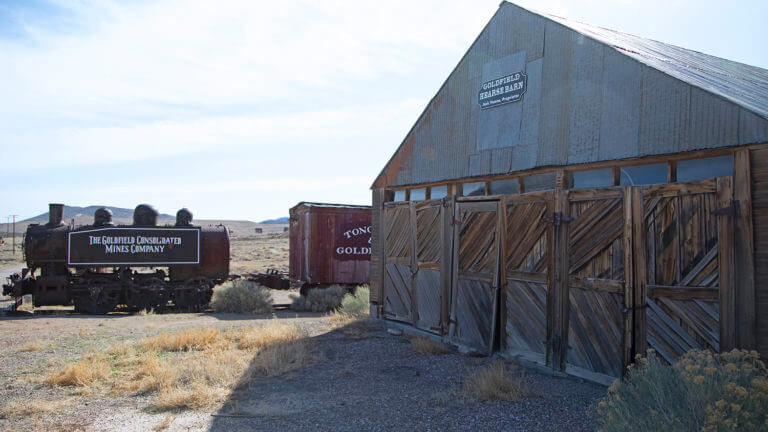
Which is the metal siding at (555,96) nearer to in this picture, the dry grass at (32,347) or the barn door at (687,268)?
the barn door at (687,268)

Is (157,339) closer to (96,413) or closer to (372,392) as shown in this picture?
(96,413)

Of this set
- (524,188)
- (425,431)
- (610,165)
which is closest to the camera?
(425,431)

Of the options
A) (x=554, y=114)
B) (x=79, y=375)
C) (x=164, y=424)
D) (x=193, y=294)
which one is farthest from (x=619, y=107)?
(x=193, y=294)

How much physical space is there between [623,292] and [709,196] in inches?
59.9

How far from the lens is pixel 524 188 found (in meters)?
8.93

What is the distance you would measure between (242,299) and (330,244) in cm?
346

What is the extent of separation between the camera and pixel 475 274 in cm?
964

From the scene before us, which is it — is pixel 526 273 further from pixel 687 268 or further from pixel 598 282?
pixel 687 268

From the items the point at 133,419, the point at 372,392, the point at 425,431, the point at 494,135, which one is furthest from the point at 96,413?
the point at 494,135

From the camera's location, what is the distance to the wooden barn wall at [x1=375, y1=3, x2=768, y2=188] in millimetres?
6562

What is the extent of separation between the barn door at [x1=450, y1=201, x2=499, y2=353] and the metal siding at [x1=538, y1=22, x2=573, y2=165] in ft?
4.36

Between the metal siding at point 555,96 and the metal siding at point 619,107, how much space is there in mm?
643

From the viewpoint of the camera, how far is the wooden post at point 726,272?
5977 millimetres

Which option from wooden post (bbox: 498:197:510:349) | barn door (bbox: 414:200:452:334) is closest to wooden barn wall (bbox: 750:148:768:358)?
wooden post (bbox: 498:197:510:349)
